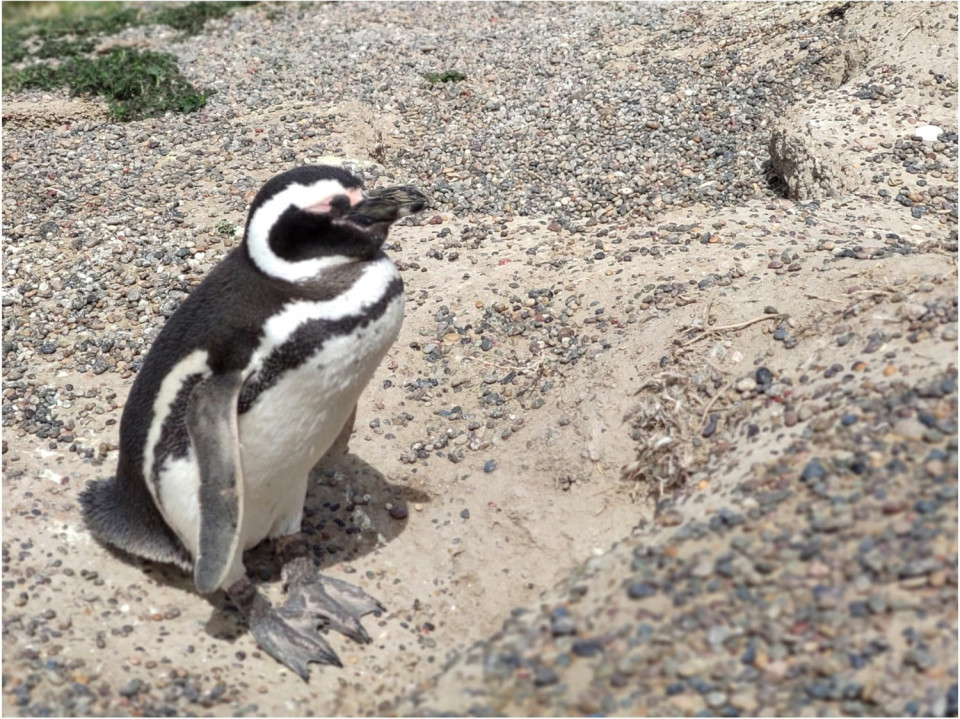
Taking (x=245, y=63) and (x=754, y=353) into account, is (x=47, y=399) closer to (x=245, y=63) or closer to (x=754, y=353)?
(x=754, y=353)

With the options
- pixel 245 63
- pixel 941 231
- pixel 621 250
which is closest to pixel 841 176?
pixel 941 231

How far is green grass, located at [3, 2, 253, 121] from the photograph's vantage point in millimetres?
7867

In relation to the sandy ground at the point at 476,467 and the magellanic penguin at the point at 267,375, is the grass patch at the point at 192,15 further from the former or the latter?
the magellanic penguin at the point at 267,375

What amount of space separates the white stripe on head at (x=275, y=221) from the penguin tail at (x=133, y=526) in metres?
0.92

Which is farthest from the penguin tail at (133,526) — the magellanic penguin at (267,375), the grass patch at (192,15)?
the grass patch at (192,15)

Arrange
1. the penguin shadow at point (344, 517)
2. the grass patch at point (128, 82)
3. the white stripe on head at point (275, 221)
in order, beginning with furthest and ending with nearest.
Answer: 1. the grass patch at point (128, 82)
2. the penguin shadow at point (344, 517)
3. the white stripe on head at point (275, 221)

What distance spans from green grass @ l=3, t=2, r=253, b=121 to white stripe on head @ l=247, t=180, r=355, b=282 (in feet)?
14.4

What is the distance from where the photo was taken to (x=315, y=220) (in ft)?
12.0

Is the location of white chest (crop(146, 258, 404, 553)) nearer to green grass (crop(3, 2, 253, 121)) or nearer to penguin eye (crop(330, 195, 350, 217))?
penguin eye (crop(330, 195, 350, 217))

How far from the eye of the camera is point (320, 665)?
3.82 meters

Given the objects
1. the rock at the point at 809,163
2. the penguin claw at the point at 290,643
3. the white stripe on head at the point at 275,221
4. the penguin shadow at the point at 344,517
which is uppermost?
the white stripe on head at the point at 275,221

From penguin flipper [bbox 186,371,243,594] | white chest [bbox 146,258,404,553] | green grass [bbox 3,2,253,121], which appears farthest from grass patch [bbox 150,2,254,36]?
penguin flipper [bbox 186,371,243,594]

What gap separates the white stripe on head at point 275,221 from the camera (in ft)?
11.9

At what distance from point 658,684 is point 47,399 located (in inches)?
125
